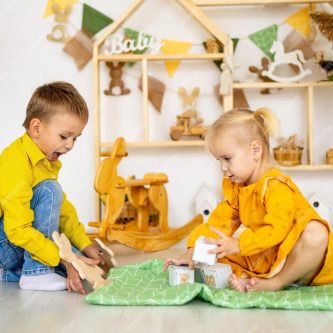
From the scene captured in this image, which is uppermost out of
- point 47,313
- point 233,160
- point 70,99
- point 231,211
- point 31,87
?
point 31,87

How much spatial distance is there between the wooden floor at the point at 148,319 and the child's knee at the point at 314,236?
17cm

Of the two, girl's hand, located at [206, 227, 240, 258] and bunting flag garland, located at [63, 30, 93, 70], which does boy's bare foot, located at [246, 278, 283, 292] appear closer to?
girl's hand, located at [206, 227, 240, 258]

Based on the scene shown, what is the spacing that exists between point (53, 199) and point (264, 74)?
4.61 ft

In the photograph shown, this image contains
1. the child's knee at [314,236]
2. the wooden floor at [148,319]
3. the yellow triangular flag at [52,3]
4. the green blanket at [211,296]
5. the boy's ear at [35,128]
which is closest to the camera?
the wooden floor at [148,319]

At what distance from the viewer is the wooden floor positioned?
103 cm

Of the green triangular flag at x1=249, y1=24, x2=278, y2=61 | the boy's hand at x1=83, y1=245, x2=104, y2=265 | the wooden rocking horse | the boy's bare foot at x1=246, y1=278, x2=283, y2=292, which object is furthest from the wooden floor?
the green triangular flag at x1=249, y1=24, x2=278, y2=61

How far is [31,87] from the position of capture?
8.94 ft

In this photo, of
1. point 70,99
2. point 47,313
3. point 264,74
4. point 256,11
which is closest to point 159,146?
point 264,74

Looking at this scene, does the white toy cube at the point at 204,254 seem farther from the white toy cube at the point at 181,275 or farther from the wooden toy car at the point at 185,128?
the wooden toy car at the point at 185,128

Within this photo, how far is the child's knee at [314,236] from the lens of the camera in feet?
4.06

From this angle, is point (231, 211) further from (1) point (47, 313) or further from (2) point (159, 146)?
(2) point (159, 146)

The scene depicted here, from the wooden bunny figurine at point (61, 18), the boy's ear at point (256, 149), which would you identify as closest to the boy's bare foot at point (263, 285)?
the boy's ear at point (256, 149)

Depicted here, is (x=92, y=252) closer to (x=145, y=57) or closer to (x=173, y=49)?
(x=145, y=57)

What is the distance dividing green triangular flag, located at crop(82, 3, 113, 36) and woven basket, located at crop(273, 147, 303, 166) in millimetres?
955
